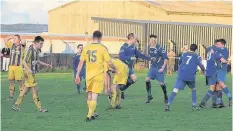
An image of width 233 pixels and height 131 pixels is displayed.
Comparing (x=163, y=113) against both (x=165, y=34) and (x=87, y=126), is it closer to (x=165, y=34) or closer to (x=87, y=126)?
(x=87, y=126)

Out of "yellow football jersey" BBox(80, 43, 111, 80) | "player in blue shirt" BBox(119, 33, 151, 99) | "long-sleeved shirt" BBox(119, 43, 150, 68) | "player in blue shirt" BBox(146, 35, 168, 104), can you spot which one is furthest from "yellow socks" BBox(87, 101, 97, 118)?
"player in blue shirt" BBox(146, 35, 168, 104)

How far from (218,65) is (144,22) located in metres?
40.4

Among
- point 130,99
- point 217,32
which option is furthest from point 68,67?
point 130,99

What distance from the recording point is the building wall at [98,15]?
225 ft

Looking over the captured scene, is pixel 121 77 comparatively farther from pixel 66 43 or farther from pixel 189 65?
pixel 66 43

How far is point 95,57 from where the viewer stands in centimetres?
1414

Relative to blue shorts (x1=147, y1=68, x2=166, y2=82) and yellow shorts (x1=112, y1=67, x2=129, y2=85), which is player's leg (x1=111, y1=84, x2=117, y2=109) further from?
blue shorts (x1=147, y1=68, x2=166, y2=82)

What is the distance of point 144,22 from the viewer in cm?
5819

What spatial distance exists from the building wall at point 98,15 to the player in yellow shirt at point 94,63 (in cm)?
5189

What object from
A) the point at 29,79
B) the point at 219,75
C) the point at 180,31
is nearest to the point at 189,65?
the point at 219,75

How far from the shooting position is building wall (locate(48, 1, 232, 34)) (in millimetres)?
68562

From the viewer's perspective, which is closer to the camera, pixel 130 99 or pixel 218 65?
pixel 218 65

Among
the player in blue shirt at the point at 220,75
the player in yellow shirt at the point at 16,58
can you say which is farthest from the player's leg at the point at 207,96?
the player in yellow shirt at the point at 16,58

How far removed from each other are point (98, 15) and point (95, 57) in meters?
58.7
